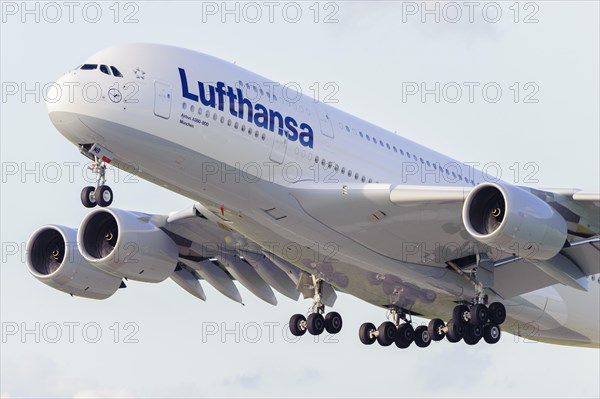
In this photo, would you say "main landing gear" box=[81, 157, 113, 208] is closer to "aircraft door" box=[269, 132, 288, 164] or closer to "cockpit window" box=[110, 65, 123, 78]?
"cockpit window" box=[110, 65, 123, 78]

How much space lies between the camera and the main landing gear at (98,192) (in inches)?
1328

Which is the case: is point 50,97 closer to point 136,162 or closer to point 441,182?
point 136,162

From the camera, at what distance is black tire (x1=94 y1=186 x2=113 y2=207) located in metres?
33.7

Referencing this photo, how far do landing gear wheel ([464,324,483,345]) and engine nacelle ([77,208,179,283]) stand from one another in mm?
8414

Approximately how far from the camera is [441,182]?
3872 cm

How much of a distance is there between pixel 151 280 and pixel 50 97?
8597 mm

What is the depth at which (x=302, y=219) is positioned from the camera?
3531 centimetres

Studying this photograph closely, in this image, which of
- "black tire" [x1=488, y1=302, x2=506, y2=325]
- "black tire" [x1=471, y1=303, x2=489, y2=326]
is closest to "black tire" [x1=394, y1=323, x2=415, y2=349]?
"black tire" [x1=471, y1=303, x2=489, y2=326]

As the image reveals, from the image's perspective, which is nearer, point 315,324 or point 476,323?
point 476,323

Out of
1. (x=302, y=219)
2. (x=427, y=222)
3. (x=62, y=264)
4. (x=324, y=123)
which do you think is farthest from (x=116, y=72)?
(x=62, y=264)

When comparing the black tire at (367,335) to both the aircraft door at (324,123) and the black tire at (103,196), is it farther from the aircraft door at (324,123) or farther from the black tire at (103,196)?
the black tire at (103,196)

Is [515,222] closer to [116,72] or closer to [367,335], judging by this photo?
[367,335]

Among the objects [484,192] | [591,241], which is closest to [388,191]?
[484,192]

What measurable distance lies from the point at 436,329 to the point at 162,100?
1128 cm
